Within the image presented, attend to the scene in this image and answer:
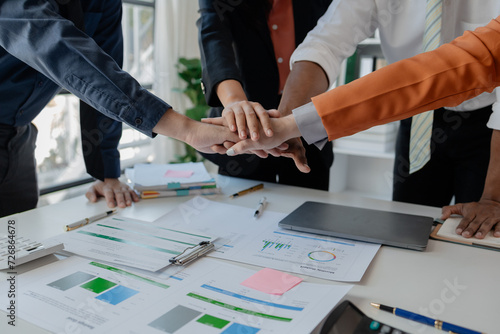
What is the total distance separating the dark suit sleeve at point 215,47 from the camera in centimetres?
145

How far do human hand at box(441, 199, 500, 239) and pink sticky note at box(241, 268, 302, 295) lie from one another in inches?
18.2

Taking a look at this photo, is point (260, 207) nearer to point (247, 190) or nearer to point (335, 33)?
point (247, 190)

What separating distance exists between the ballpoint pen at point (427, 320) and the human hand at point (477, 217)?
A: 41 centimetres

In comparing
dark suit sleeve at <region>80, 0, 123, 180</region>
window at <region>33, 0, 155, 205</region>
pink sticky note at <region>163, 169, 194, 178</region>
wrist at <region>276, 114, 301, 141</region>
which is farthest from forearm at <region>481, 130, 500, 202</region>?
window at <region>33, 0, 155, 205</region>


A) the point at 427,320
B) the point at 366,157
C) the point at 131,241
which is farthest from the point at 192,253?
the point at 366,157

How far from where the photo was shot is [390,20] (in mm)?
1406

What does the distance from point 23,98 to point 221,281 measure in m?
0.96

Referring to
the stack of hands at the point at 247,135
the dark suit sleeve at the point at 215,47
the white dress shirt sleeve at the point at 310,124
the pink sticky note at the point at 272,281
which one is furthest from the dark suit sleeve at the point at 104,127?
the pink sticky note at the point at 272,281

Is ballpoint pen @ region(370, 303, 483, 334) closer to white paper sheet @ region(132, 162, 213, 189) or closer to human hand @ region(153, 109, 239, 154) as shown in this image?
human hand @ region(153, 109, 239, 154)

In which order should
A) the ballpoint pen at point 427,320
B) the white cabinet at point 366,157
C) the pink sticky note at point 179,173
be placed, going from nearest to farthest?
the ballpoint pen at point 427,320 < the pink sticky note at point 179,173 < the white cabinet at point 366,157

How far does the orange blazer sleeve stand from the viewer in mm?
1012

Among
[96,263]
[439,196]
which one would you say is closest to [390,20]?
[439,196]

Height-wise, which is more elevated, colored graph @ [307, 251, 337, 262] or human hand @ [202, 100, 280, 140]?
human hand @ [202, 100, 280, 140]

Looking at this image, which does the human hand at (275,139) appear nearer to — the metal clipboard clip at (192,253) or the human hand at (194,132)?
the human hand at (194,132)
